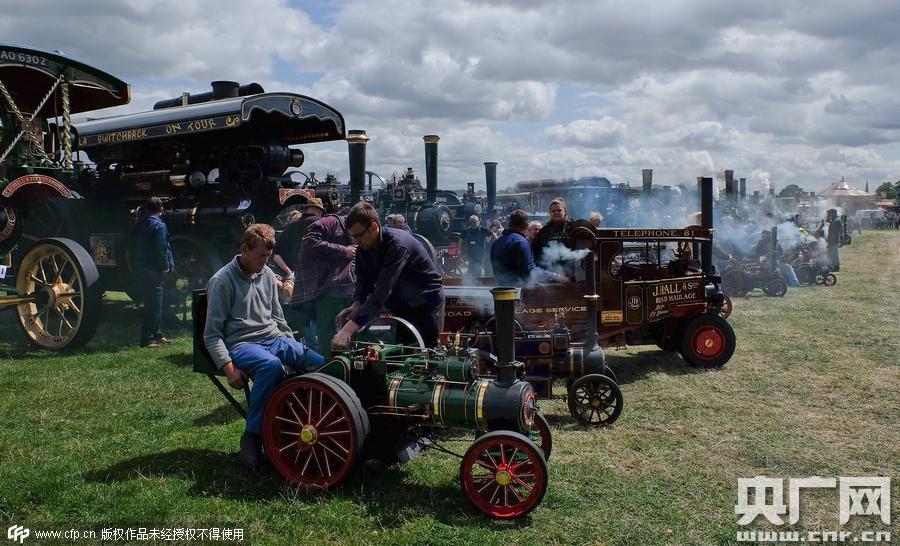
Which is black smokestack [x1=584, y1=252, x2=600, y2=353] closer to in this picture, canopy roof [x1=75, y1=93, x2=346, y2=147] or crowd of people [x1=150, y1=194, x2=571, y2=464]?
crowd of people [x1=150, y1=194, x2=571, y2=464]

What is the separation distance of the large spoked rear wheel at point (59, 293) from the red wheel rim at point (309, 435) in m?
4.12

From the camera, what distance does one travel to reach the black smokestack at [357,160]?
1464 cm

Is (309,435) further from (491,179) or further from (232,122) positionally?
(491,179)

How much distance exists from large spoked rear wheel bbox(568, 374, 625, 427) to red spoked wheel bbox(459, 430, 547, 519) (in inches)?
64.8

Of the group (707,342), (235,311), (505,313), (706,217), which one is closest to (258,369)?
(235,311)

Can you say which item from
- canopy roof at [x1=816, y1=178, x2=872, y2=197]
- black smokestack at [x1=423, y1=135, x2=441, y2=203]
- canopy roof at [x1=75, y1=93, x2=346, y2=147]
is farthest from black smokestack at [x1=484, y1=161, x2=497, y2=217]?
canopy roof at [x1=816, y1=178, x2=872, y2=197]

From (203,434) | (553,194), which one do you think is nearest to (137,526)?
(203,434)

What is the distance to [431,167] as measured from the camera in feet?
55.3

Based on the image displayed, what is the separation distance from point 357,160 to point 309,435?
38.1ft

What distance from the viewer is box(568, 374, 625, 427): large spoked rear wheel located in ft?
16.4

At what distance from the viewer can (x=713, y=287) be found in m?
7.25

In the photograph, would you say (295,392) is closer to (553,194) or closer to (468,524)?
(468,524)

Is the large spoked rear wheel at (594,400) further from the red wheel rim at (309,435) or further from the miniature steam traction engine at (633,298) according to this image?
the red wheel rim at (309,435)

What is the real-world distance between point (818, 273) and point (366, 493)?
13602 millimetres
